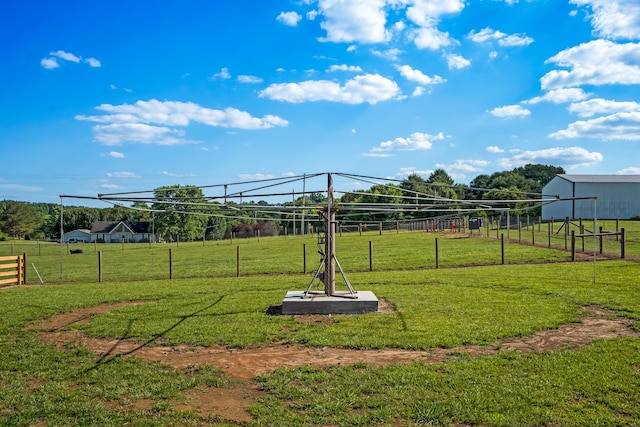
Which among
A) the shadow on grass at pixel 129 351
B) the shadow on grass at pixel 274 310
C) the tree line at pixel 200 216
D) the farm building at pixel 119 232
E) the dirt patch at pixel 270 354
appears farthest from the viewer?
the farm building at pixel 119 232

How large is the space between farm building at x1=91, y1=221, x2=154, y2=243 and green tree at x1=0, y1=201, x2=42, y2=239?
38.1 ft

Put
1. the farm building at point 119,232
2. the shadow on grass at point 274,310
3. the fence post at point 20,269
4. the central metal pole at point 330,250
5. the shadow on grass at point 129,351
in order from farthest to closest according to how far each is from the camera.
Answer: the farm building at point 119,232 < the fence post at point 20,269 < the central metal pole at point 330,250 < the shadow on grass at point 274,310 < the shadow on grass at point 129,351

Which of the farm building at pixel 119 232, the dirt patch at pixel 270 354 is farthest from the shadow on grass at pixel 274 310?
the farm building at pixel 119 232

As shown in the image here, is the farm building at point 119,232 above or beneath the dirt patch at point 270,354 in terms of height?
above

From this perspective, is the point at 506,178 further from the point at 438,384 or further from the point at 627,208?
the point at 438,384

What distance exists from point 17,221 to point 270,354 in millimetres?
101612

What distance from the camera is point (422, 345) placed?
7.78 m

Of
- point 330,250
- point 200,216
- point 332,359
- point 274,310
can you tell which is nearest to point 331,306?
point 330,250

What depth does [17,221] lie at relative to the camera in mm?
90750

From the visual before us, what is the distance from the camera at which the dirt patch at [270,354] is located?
6.10m

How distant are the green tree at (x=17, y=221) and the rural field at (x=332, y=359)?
91300mm

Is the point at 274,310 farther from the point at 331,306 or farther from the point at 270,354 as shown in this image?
the point at 270,354

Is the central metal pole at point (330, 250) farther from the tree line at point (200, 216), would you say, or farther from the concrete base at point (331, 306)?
the tree line at point (200, 216)

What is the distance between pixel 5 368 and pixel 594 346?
9.48 meters
